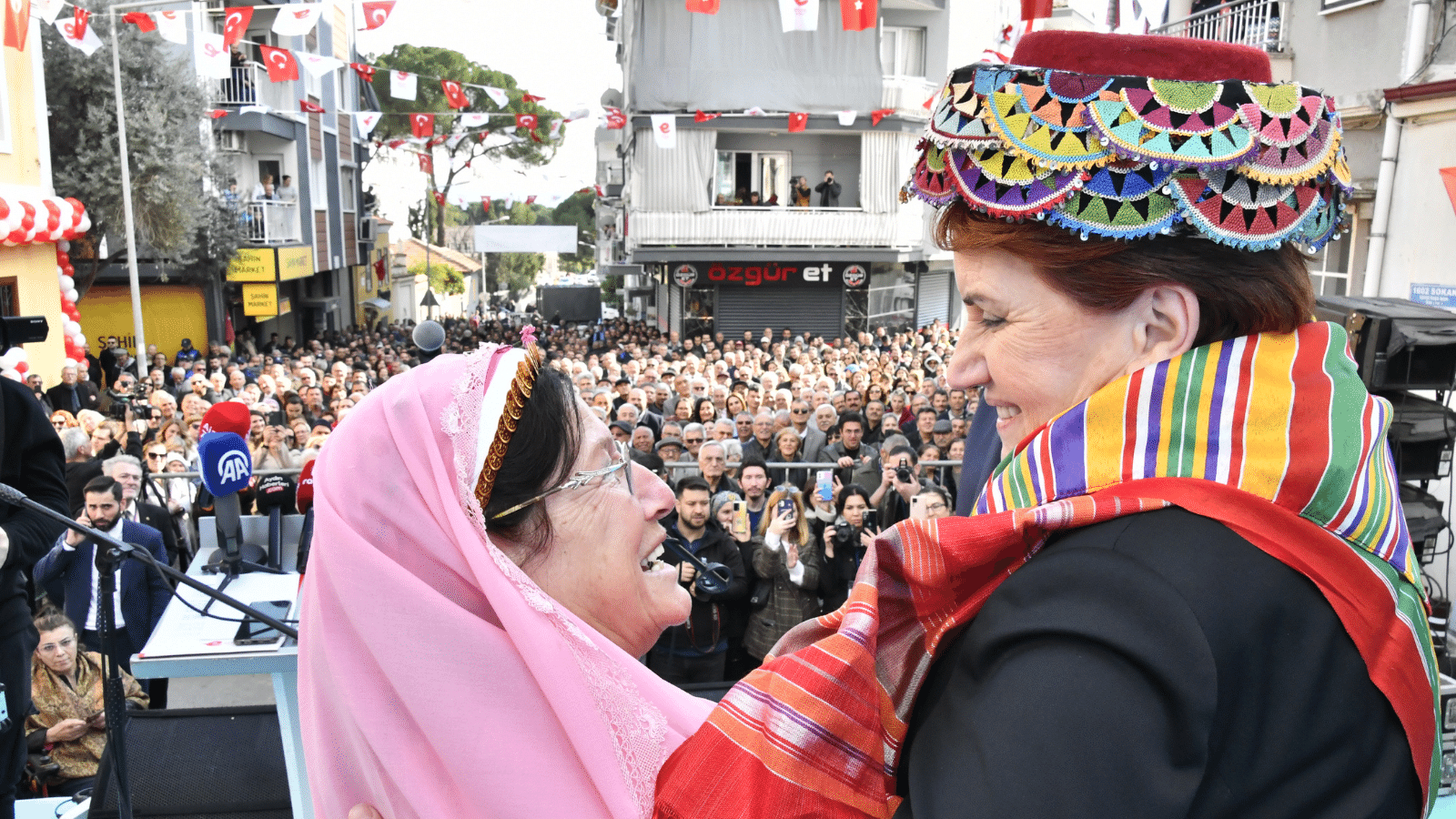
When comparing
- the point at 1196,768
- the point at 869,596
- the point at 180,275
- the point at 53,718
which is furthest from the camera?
the point at 180,275

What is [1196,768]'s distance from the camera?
989mm

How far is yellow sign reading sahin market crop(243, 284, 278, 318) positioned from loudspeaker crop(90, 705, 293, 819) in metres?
22.6

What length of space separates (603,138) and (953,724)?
165 ft

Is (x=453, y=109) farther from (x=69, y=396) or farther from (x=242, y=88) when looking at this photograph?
(x=69, y=396)

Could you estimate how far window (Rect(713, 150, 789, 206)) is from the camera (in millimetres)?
24203

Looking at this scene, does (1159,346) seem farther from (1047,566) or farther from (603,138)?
(603,138)

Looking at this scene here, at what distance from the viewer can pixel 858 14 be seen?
16344mm

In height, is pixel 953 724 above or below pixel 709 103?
below

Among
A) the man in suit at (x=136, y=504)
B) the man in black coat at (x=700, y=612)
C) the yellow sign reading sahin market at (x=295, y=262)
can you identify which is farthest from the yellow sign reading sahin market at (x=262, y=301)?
A: the man in black coat at (x=700, y=612)

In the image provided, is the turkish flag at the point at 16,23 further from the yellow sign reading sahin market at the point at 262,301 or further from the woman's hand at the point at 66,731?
the yellow sign reading sahin market at the point at 262,301

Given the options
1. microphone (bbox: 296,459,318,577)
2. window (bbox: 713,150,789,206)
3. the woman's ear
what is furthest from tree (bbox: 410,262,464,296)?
the woman's ear

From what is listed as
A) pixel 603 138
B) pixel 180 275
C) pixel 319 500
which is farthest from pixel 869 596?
pixel 603 138

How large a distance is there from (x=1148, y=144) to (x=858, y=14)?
642 inches

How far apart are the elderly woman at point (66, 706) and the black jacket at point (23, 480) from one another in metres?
1.63
